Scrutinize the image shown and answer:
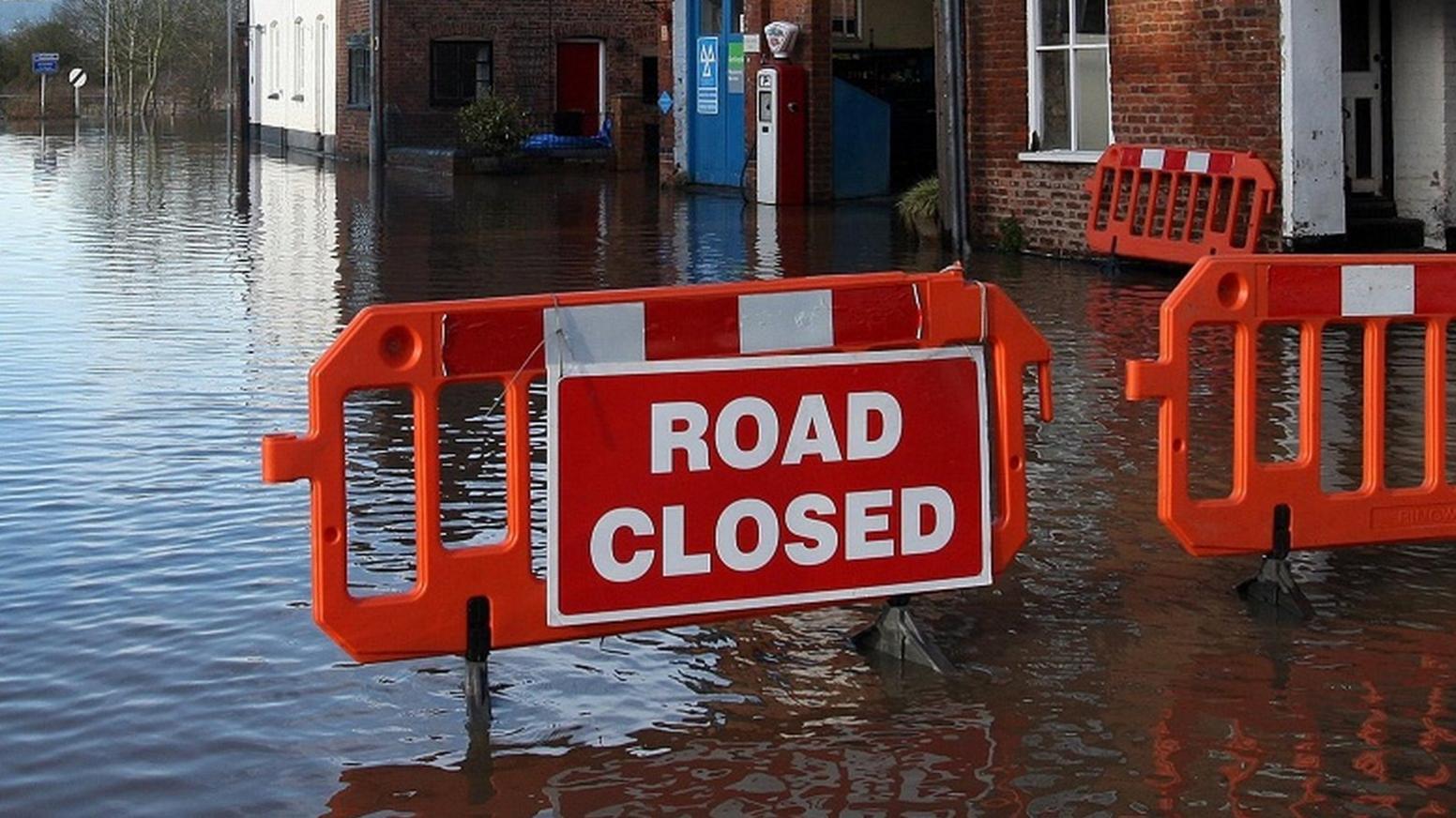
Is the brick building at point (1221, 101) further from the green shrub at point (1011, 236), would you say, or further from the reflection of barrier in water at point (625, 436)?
the reflection of barrier in water at point (625, 436)

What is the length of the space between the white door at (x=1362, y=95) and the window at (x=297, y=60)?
3593cm

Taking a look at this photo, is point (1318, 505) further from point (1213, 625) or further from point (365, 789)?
point (365, 789)

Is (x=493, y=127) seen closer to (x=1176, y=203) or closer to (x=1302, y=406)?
(x=1176, y=203)

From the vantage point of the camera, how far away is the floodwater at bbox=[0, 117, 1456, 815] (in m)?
5.13

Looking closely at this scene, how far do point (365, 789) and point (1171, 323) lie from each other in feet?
8.63

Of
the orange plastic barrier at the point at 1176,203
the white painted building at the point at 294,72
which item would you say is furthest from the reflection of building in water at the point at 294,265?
the white painted building at the point at 294,72

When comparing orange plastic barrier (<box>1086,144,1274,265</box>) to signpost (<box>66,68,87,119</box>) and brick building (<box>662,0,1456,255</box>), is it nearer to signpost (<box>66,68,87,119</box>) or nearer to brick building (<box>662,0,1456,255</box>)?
brick building (<box>662,0,1456,255</box>)

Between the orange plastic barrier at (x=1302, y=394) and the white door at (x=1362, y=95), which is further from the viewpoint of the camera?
the white door at (x=1362, y=95)

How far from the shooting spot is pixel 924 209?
21.1 metres

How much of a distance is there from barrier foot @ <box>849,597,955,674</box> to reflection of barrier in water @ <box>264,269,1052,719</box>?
0.10 metres

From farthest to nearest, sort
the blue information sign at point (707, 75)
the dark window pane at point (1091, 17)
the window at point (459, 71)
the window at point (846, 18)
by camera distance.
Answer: the window at point (459, 71) < the blue information sign at point (707, 75) < the window at point (846, 18) < the dark window pane at point (1091, 17)

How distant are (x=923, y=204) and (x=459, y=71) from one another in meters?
22.9

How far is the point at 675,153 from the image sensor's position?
32188mm

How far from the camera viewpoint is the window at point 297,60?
1992 inches
